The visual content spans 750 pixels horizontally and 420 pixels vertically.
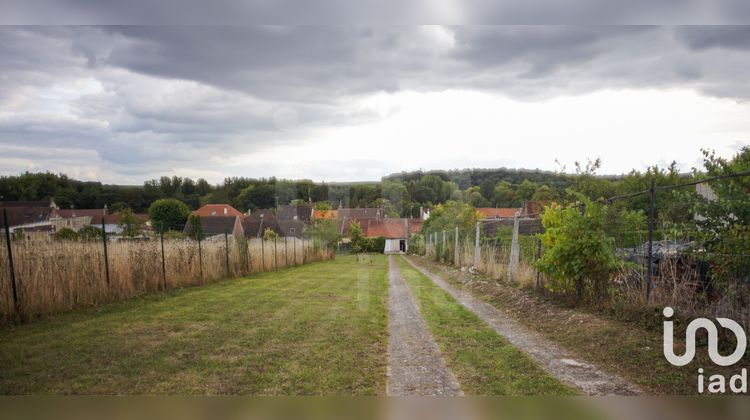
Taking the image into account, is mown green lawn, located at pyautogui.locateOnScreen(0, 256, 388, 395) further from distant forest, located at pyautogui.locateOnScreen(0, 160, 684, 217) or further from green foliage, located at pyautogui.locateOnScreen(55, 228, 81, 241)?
distant forest, located at pyautogui.locateOnScreen(0, 160, 684, 217)

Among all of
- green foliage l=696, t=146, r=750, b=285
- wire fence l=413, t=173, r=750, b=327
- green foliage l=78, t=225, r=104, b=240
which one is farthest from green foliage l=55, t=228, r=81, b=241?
green foliage l=696, t=146, r=750, b=285

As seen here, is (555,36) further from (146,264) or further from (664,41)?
(146,264)

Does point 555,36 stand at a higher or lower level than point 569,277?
higher

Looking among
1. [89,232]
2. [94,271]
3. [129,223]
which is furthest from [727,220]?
[94,271]

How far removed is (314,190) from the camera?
527cm

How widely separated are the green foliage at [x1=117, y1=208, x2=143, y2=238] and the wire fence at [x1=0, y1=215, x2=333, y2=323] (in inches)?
11.7

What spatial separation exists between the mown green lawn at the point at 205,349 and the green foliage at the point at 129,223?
1.14 metres

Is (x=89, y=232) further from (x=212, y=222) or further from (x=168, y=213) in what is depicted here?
(x=212, y=222)

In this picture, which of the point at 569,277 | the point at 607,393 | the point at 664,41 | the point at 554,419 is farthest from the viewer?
the point at 569,277

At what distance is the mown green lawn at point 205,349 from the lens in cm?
328

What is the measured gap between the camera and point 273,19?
283 cm

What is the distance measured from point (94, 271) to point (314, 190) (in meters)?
4.50

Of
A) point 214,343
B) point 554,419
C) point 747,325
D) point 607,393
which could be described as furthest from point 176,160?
point 747,325

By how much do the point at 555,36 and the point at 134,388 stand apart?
395 centimetres
